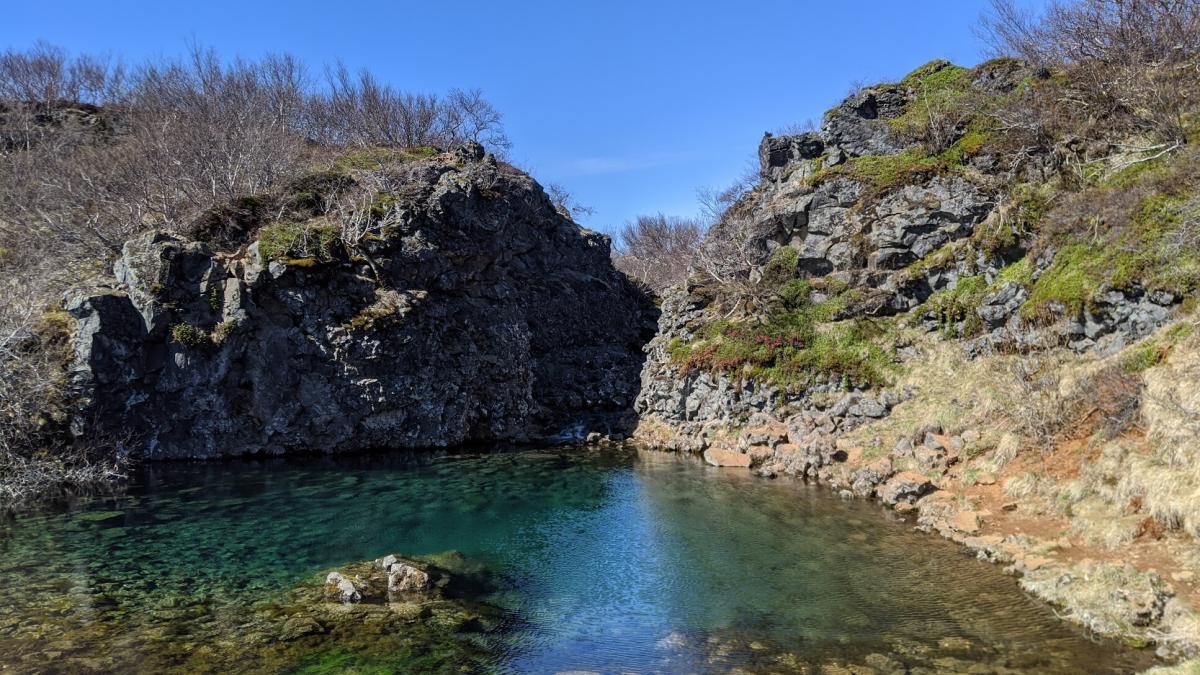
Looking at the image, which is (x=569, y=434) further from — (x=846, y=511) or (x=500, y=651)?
(x=500, y=651)

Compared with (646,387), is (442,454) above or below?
below

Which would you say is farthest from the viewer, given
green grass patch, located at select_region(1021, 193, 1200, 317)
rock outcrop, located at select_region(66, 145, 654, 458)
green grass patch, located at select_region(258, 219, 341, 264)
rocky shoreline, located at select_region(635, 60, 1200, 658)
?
Answer: green grass patch, located at select_region(258, 219, 341, 264)

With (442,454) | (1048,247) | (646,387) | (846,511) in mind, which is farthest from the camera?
(646,387)

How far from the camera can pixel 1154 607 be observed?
1141cm

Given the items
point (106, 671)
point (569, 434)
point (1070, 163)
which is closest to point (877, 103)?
point (1070, 163)

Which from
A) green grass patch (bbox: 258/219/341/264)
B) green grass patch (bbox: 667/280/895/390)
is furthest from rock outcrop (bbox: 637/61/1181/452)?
green grass patch (bbox: 258/219/341/264)

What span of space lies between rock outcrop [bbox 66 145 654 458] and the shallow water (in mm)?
5446

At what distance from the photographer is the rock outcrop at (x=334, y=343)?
96.4 ft

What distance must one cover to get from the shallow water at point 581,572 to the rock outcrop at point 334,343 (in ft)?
17.9

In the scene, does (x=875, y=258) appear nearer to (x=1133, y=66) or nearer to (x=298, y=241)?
(x=1133, y=66)

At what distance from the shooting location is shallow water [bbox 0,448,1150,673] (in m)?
11.4

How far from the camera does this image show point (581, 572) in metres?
16.0

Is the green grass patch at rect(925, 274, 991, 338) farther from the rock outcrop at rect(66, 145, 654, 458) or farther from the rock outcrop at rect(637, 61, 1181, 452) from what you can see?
the rock outcrop at rect(66, 145, 654, 458)

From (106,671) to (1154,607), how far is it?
17056 mm
